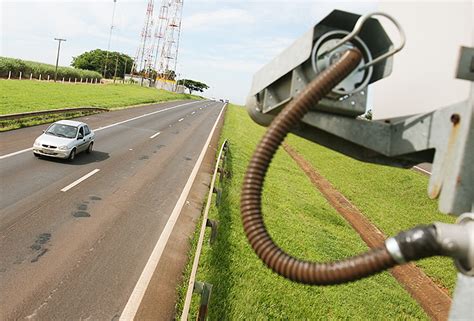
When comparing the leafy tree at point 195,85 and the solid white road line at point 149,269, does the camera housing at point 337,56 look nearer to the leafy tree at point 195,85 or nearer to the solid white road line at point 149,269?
the solid white road line at point 149,269

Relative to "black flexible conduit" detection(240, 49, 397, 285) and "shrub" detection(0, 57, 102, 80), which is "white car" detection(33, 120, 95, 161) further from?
"shrub" detection(0, 57, 102, 80)

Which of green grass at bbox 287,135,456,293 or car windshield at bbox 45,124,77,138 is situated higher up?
car windshield at bbox 45,124,77,138

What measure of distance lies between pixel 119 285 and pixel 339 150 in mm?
6735

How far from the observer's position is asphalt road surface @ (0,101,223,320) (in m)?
7.68

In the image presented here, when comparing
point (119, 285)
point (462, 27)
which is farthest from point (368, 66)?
point (119, 285)

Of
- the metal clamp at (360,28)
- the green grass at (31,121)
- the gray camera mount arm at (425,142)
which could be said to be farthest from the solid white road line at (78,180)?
the metal clamp at (360,28)

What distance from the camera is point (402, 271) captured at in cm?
1333

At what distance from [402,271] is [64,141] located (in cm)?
1419

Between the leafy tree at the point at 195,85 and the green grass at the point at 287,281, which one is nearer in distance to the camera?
the green grass at the point at 287,281

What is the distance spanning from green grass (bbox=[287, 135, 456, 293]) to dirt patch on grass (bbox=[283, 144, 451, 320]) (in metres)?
0.33

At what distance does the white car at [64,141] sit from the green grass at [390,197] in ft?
43.9

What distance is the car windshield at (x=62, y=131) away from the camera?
62.4 ft

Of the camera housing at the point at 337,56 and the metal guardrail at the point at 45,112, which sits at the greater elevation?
the camera housing at the point at 337,56

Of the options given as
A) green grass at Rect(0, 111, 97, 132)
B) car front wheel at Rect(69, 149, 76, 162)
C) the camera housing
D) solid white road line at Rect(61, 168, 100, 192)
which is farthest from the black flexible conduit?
green grass at Rect(0, 111, 97, 132)
